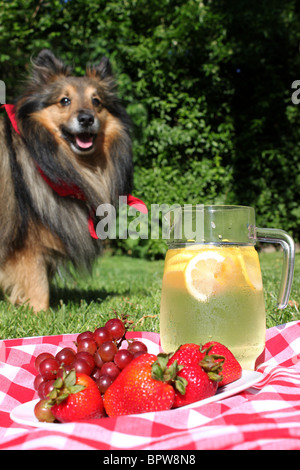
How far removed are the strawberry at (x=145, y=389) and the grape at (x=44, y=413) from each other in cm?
15

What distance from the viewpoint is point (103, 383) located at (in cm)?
115

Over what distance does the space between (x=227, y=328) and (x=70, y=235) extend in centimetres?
213

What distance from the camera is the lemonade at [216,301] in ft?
4.18

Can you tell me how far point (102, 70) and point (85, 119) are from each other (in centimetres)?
75

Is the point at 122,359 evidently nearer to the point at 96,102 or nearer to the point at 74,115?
the point at 74,115

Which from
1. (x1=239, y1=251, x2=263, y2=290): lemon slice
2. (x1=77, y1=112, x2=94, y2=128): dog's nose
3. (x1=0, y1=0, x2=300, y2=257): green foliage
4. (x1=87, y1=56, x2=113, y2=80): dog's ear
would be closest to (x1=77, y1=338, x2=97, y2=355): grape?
(x1=239, y1=251, x2=263, y2=290): lemon slice

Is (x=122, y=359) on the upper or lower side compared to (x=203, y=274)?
lower

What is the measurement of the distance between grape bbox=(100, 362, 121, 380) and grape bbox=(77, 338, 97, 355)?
107 mm

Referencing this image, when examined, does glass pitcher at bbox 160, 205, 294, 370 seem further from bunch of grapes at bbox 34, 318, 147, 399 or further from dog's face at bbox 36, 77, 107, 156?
dog's face at bbox 36, 77, 107, 156

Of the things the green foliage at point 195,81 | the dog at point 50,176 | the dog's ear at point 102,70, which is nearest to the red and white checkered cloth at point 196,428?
the dog at point 50,176

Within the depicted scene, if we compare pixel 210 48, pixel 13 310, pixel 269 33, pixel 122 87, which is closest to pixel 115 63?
pixel 122 87

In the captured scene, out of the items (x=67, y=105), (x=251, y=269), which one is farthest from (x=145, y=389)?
(x=67, y=105)

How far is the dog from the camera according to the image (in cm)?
310

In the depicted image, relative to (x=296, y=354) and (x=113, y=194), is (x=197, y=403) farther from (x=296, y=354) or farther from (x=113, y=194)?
(x=113, y=194)
